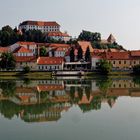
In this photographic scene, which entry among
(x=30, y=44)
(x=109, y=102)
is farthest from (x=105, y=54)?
(x=109, y=102)

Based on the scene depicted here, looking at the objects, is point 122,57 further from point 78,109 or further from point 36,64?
point 78,109

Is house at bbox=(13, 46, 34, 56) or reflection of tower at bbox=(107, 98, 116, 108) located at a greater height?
house at bbox=(13, 46, 34, 56)

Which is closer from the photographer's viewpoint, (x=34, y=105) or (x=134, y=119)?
(x=134, y=119)

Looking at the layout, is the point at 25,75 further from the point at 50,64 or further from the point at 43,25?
the point at 43,25

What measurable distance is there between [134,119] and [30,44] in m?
61.9

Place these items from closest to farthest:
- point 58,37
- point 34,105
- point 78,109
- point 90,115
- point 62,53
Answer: point 90,115 < point 78,109 < point 34,105 < point 62,53 < point 58,37

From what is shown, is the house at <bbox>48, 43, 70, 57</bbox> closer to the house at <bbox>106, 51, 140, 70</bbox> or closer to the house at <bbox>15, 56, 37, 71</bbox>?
the house at <bbox>15, 56, 37, 71</bbox>

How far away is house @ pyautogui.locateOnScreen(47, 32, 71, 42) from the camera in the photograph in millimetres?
91463

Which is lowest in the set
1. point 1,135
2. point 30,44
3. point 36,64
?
point 1,135

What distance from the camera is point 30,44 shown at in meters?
77.0

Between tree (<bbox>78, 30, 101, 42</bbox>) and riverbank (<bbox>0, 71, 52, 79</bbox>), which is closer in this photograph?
riverbank (<bbox>0, 71, 52, 79</bbox>)

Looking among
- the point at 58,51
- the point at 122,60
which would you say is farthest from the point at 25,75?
the point at 58,51

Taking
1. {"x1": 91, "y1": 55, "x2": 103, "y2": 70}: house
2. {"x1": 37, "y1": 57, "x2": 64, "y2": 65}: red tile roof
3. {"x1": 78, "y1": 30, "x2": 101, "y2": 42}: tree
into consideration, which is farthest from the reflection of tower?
{"x1": 78, "y1": 30, "x2": 101, "y2": 42}: tree

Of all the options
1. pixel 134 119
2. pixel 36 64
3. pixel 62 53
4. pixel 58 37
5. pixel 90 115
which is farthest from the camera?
pixel 58 37
